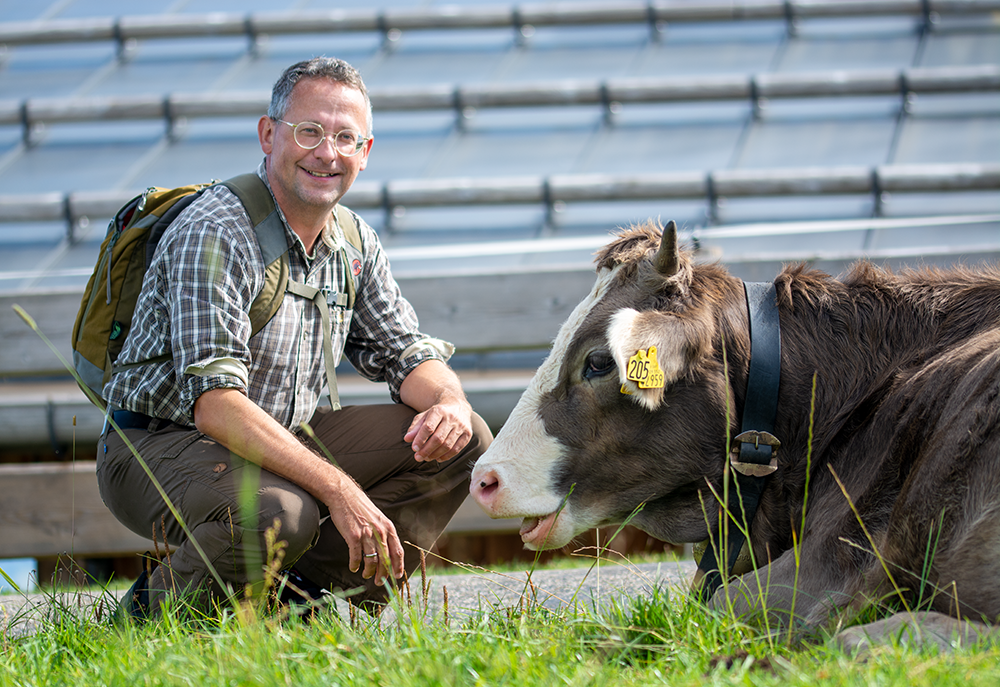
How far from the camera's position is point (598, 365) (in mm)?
3107

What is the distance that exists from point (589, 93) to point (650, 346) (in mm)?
6758

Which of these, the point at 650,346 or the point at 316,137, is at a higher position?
the point at 316,137

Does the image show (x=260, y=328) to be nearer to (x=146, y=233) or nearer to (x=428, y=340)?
(x=146, y=233)

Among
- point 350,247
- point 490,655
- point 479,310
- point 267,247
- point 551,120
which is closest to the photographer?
point 490,655

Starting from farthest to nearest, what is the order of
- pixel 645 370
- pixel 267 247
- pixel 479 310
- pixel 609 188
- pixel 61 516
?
pixel 609 188, pixel 479 310, pixel 61 516, pixel 267 247, pixel 645 370

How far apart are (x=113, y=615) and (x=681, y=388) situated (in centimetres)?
207

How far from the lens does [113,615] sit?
299cm

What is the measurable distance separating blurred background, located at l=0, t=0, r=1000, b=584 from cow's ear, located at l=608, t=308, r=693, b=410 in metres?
2.74

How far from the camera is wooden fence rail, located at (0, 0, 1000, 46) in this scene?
1028 cm

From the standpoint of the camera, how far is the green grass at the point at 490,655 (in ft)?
6.45

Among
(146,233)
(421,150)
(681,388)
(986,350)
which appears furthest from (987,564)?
(421,150)

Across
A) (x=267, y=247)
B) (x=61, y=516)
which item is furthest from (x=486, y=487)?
(x=61, y=516)

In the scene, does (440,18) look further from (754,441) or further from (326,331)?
(754,441)

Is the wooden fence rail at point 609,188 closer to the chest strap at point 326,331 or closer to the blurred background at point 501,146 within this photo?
the blurred background at point 501,146
